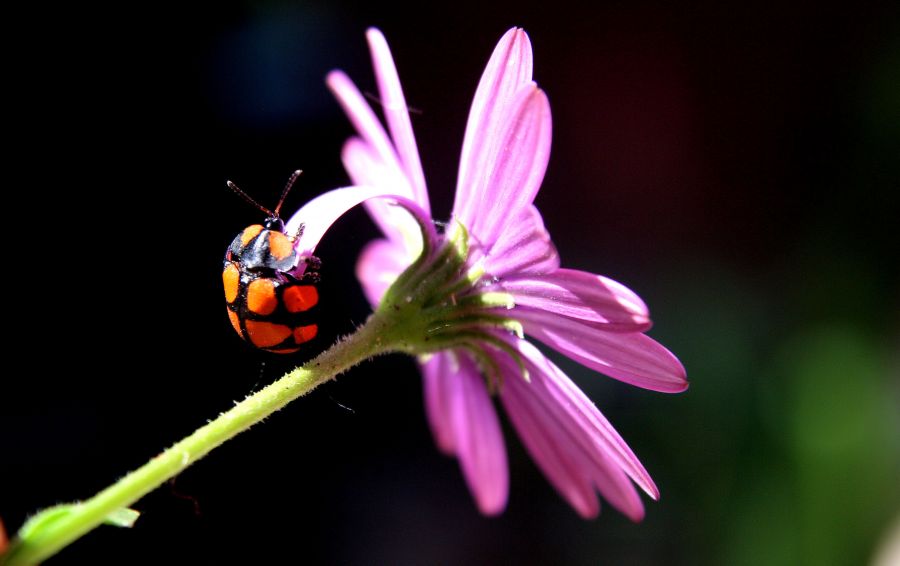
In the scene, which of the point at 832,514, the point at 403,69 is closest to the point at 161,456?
the point at 832,514

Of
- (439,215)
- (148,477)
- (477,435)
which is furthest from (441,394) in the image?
(439,215)

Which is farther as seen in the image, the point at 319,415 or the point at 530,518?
the point at 530,518

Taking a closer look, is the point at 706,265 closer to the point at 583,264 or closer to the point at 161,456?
the point at 583,264

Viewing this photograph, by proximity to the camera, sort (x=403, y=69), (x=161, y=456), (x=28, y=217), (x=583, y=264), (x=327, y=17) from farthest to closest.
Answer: (x=583, y=264)
(x=403, y=69)
(x=327, y=17)
(x=28, y=217)
(x=161, y=456)

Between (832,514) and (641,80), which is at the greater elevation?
(641,80)

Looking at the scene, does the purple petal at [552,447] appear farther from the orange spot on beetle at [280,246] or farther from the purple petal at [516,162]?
the orange spot on beetle at [280,246]

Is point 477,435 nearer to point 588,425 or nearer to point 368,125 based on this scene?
point 588,425

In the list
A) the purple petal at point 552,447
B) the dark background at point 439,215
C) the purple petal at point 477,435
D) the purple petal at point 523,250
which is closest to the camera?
the purple petal at point 523,250

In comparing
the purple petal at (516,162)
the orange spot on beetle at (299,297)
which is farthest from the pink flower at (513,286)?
the orange spot on beetle at (299,297)
